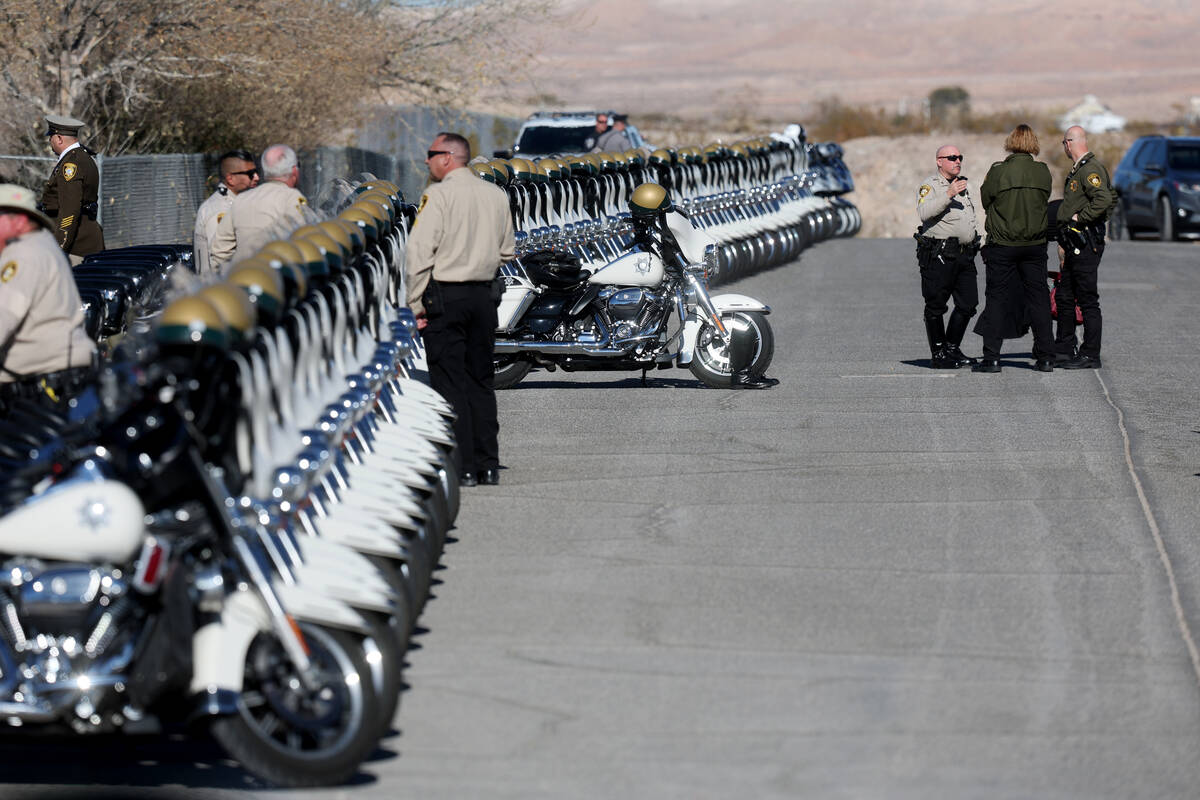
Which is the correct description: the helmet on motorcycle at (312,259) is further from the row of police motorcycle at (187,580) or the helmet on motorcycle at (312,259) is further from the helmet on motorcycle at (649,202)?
the helmet on motorcycle at (649,202)

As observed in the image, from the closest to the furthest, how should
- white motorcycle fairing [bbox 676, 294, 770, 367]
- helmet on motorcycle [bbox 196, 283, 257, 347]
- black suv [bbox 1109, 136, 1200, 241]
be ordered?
helmet on motorcycle [bbox 196, 283, 257, 347], white motorcycle fairing [bbox 676, 294, 770, 367], black suv [bbox 1109, 136, 1200, 241]

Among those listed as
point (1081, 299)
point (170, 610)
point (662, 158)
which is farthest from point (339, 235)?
point (662, 158)

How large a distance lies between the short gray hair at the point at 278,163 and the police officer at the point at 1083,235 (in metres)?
6.37

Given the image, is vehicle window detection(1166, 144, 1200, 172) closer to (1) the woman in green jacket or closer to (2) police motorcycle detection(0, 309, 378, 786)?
(1) the woman in green jacket

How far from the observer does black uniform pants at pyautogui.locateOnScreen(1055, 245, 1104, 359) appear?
14.9 meters

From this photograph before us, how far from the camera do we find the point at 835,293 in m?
21.4

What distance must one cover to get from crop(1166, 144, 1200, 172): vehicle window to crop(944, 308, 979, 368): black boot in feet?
54.0

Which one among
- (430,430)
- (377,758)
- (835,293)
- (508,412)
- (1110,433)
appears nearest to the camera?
(377,758)

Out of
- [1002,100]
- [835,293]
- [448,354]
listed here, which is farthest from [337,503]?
[1002,100]

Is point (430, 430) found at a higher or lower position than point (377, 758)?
higher

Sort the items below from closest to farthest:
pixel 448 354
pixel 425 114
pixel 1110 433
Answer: pixel 448 354, pixel 1110 433, pixel 425 114

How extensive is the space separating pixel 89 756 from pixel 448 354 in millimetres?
4288

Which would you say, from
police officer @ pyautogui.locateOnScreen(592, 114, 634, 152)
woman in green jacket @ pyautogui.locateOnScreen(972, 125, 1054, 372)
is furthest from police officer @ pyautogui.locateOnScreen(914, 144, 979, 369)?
police officer @ pyautogui.locateOnScreen(592, 114, 634, 152)

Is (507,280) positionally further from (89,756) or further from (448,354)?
(89,756)
